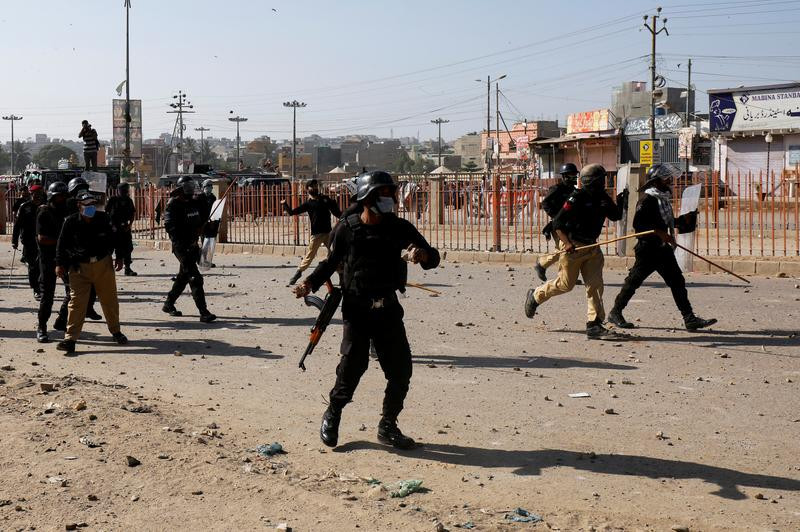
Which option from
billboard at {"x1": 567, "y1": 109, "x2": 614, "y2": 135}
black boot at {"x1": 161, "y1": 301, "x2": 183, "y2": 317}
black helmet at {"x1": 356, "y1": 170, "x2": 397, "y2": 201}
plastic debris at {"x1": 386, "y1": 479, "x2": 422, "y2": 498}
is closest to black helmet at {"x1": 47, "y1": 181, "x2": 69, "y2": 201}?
black boot at {"x1": 161, "y1": 301, "x2": 183, "y2": 317}

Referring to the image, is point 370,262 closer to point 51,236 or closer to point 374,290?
point 374,290

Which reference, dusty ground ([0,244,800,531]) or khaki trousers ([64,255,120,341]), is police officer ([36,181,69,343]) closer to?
dusty ground ([0,244,800,531])

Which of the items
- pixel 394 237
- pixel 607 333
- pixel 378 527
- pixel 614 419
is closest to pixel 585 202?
pixel 607 333

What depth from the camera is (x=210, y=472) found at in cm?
569

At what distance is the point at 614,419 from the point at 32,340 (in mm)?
6639

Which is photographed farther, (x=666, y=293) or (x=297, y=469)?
(x=666, y=293)

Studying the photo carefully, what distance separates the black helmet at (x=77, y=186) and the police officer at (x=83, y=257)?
→ 56 cm

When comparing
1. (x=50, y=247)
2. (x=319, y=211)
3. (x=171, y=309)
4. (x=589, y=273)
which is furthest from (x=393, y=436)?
(x=319, y=211)

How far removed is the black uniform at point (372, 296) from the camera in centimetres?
614

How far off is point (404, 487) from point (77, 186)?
22.0ft

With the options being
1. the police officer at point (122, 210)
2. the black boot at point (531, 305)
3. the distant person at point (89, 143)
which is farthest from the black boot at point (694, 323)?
the distant person at point (89, 143)

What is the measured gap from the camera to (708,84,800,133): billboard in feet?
153

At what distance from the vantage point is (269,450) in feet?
20.2

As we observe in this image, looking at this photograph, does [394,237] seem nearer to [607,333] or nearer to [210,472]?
[210,472]
